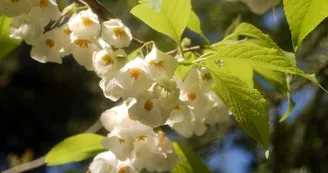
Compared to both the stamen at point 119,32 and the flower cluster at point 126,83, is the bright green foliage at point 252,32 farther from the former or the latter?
the stamen at point 119,32

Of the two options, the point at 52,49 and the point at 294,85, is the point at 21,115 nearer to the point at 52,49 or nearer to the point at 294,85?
the point at 294,85

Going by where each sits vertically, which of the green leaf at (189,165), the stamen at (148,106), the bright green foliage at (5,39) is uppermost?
the stamen at (148,106)

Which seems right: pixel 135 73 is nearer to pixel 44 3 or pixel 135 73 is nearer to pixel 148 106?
pixel 148 106

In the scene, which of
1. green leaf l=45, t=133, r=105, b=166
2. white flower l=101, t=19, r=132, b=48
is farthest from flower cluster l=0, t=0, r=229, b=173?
green leaf l=45, t=133, r=105, b=166

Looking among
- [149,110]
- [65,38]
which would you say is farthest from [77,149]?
[149,110]

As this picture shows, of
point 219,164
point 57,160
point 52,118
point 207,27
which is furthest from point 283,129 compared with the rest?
point 52,118

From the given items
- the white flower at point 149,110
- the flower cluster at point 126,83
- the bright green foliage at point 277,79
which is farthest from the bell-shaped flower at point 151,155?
the bright green foliage at point 277,79

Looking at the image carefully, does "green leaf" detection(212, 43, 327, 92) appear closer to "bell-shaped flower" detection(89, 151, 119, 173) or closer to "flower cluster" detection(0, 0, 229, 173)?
"flower cluster" detection(0, 0, 229, 173)
